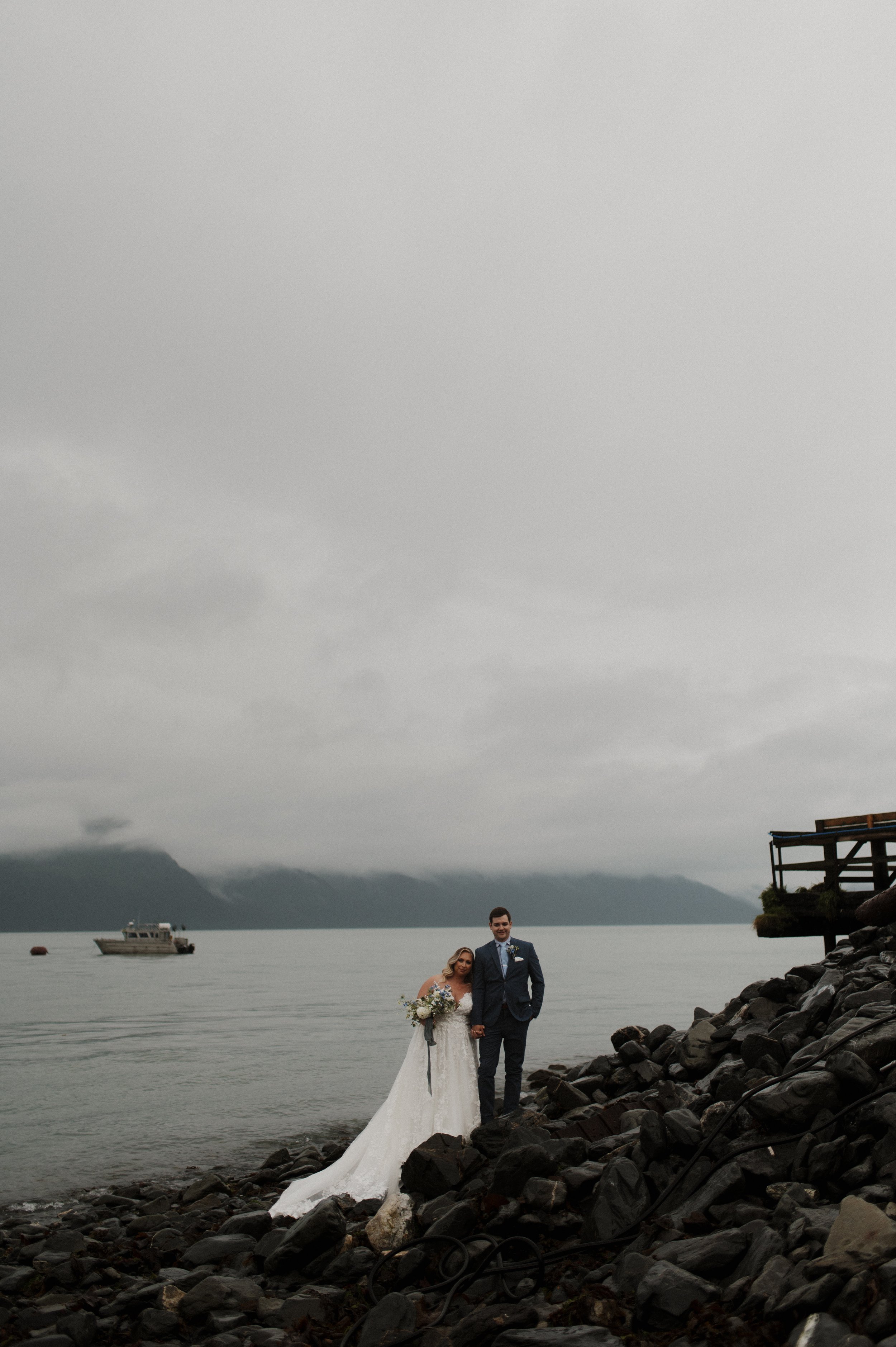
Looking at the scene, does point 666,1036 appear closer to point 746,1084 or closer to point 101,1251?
point 746,1084

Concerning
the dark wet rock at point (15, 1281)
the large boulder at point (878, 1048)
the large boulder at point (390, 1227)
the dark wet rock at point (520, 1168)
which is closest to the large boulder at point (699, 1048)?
the dark wet rock at point (520, 1168)

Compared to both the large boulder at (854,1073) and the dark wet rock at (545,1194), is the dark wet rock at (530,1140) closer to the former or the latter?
the dark wet rock at (545,1194)

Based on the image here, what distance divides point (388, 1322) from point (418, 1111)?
468 centimetres

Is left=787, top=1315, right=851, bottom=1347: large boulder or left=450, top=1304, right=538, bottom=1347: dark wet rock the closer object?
left=787, top=1315, right=851, bottom=1347: large boulder

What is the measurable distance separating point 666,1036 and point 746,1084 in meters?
11.2

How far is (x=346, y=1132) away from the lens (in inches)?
963

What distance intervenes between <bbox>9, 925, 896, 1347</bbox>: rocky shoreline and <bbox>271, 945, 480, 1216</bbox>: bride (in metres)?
0.50

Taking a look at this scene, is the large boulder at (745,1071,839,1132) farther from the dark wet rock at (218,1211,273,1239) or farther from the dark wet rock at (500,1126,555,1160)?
the dark wet rock at (218,1211,273,1239)

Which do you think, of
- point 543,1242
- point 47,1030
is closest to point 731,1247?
point 543,1242

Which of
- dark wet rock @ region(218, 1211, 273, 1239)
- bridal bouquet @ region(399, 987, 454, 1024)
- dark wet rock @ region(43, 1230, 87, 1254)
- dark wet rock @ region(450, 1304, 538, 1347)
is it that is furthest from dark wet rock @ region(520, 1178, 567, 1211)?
dark wet rock @ region(43, 1230, 87, 1254)

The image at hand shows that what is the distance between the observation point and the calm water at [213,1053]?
80.0 feet

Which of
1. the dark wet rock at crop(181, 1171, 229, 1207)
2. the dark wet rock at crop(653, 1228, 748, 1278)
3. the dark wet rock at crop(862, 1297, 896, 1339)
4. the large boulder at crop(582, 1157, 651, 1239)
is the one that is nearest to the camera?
the dark wet rock at crop(862, 1297, 896, 1339)

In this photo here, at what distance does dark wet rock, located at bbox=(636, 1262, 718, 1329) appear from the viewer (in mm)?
6973

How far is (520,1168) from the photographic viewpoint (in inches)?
421
